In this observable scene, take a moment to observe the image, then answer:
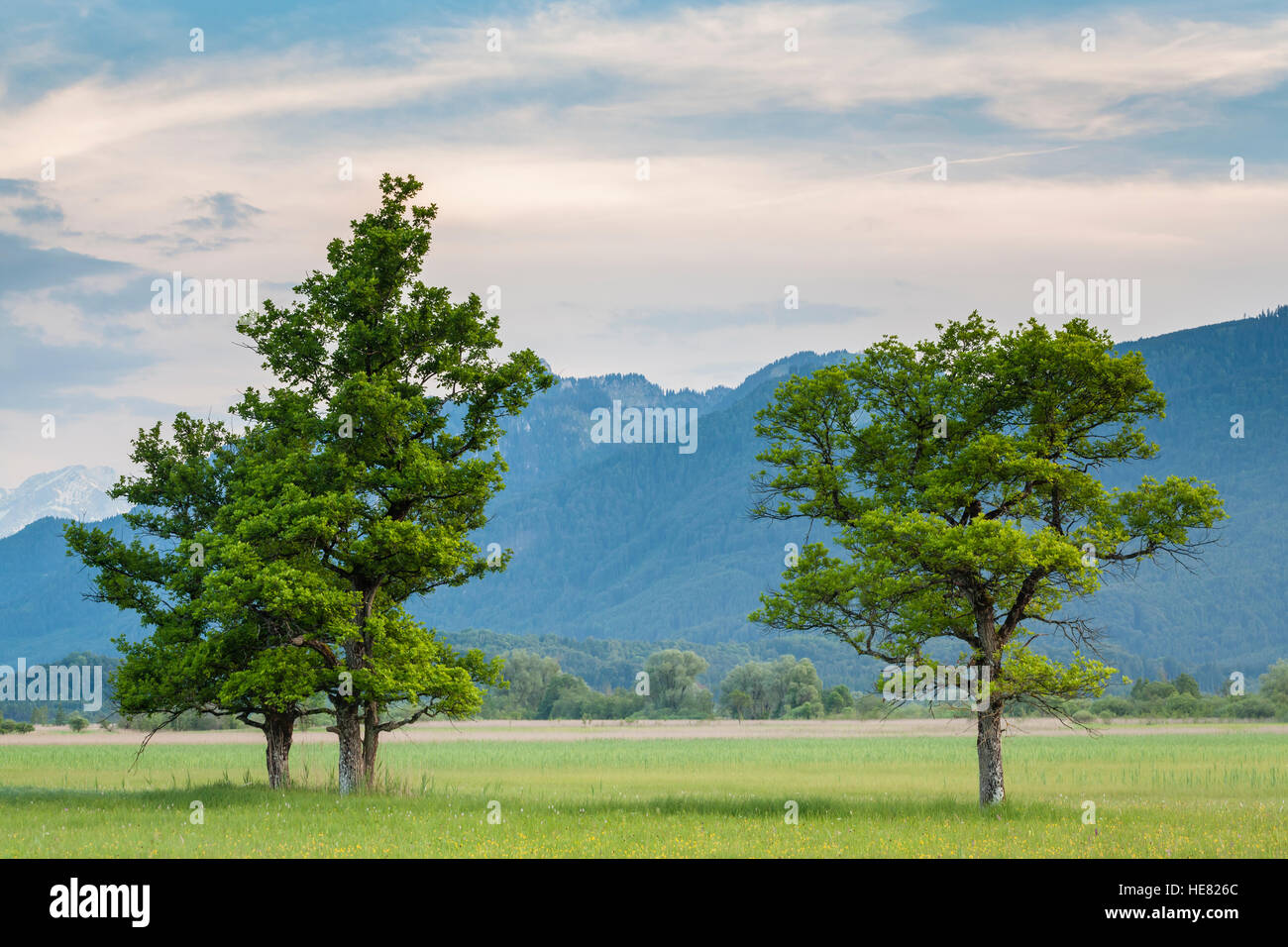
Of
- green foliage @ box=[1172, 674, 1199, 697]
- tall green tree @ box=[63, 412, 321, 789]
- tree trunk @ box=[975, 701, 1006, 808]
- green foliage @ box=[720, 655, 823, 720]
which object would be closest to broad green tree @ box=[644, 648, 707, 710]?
green foliage @ box=[720, 655, 823, 720]

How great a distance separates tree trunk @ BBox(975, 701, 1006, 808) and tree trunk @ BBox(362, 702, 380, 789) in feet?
64.3

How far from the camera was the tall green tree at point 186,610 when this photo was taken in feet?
123

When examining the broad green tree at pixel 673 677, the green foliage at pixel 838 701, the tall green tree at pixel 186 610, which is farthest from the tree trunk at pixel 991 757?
the broad green tree at pixel 673 677

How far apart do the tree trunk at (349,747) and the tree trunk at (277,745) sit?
4357mm

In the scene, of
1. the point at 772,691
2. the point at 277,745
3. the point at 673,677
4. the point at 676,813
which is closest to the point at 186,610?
the point at 277,745

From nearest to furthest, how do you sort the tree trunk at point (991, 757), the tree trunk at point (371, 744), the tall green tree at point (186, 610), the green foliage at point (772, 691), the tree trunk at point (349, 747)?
the tree trunk at point (991, 757) < the tall green tree at point (186, 610) < the tree trunk at point (349, 747) < the tree trunk at point (371, 744) < the green foliage at point (772, 691)

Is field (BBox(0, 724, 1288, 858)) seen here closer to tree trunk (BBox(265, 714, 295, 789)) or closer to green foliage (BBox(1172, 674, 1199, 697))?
tree trunk (BBox(265, 714, 295, 789))

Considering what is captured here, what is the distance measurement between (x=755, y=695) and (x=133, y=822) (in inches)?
5855

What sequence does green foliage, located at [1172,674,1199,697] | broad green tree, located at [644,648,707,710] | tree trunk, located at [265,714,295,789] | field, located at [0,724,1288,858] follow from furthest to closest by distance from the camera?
1. broad green tree, located at [644,648,707,710]
2. green foliage, located at [1172,674,1199,697]
3. tree trunk, located at [265,714,295,789]
4. field, located at [0,724,1288,858]

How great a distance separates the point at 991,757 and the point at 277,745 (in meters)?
25.3

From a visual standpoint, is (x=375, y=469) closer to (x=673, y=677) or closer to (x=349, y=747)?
(x=349, y=747)

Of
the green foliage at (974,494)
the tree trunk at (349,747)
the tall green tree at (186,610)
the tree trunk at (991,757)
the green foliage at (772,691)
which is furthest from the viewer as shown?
the green foliage at (772,691)

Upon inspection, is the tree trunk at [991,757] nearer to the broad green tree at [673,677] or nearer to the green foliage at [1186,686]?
the green foliage at [1186,686]

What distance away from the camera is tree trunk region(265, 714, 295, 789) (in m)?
43.0
